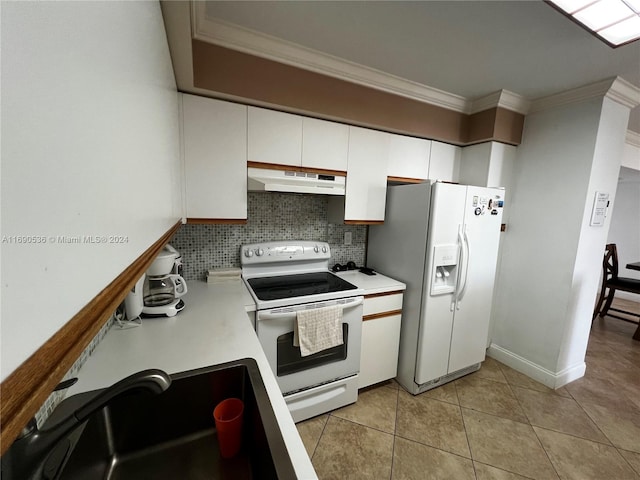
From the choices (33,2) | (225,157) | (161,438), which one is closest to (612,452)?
(161,438)

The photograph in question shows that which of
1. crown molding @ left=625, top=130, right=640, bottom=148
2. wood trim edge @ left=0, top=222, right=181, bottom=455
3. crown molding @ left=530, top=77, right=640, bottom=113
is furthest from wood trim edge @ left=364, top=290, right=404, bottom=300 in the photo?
crown molding @ left=625, top=130, right=640, bottom=148

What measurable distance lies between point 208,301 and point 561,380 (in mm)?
2913

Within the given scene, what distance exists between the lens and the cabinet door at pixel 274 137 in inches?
65.6

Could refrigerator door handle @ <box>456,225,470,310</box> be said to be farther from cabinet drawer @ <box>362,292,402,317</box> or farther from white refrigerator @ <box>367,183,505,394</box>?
cabinet drawer @ <box>362,292,402,317</box>

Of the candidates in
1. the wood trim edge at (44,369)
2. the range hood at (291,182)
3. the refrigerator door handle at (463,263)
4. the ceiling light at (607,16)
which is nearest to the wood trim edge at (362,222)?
the range hood at (291,182)

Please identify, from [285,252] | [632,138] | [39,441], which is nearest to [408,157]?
[285,252]

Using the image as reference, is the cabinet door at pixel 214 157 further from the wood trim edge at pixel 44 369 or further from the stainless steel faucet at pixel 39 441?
the wood trim edge at pixel 44 369

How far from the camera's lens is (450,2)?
123cm

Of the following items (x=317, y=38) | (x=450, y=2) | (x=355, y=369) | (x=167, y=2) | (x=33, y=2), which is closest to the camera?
(x=33, y=2)

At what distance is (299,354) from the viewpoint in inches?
66.0

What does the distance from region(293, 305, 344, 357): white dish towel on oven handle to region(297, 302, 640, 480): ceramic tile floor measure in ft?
1.98

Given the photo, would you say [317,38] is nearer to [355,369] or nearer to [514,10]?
[514,10]

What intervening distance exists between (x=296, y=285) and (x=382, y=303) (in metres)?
0.67

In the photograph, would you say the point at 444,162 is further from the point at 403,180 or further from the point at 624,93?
the point at 624,93
